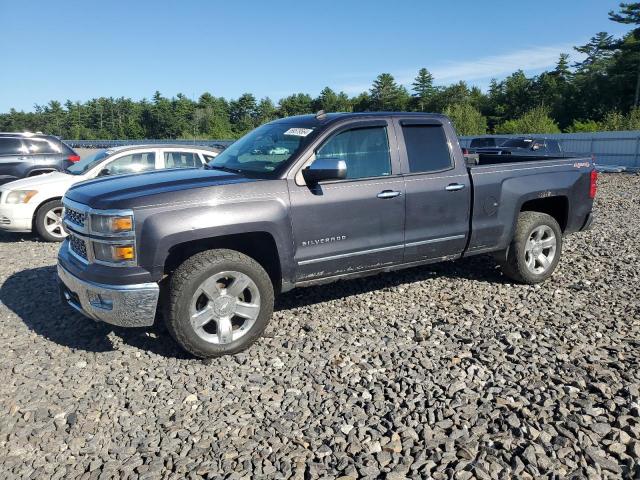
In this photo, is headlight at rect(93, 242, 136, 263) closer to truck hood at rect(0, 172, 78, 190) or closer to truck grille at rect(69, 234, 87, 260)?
truck grille at rect(69, 234, 87, 260)

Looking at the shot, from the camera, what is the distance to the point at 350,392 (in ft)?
11.7

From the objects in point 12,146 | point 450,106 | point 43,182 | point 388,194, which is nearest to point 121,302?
point 388,194

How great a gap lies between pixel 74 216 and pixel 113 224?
705 millimetres

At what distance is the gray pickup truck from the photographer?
3814 mm

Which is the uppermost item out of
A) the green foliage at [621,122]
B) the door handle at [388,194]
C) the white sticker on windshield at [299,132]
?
the green foliage at [621,122]

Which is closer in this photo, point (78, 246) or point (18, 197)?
point (78, 246)

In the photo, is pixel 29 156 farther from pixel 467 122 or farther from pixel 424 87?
pixel 424 87

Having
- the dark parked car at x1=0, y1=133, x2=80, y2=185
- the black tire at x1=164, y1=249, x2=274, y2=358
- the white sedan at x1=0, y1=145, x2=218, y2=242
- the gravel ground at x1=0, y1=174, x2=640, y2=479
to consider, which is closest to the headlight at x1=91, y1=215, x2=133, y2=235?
the black tire at x1=164, y1=249, x2=274, y2=358

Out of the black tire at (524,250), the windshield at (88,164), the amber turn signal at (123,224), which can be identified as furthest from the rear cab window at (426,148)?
the windshield at (88,164)

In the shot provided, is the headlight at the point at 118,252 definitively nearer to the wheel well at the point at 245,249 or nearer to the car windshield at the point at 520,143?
the wheel well at the point at 245,249

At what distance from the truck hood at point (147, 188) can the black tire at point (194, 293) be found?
1.61 ft

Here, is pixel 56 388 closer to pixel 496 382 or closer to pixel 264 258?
pixel 264 258

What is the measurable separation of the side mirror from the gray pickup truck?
0.01m

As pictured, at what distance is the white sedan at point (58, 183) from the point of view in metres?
8.20
